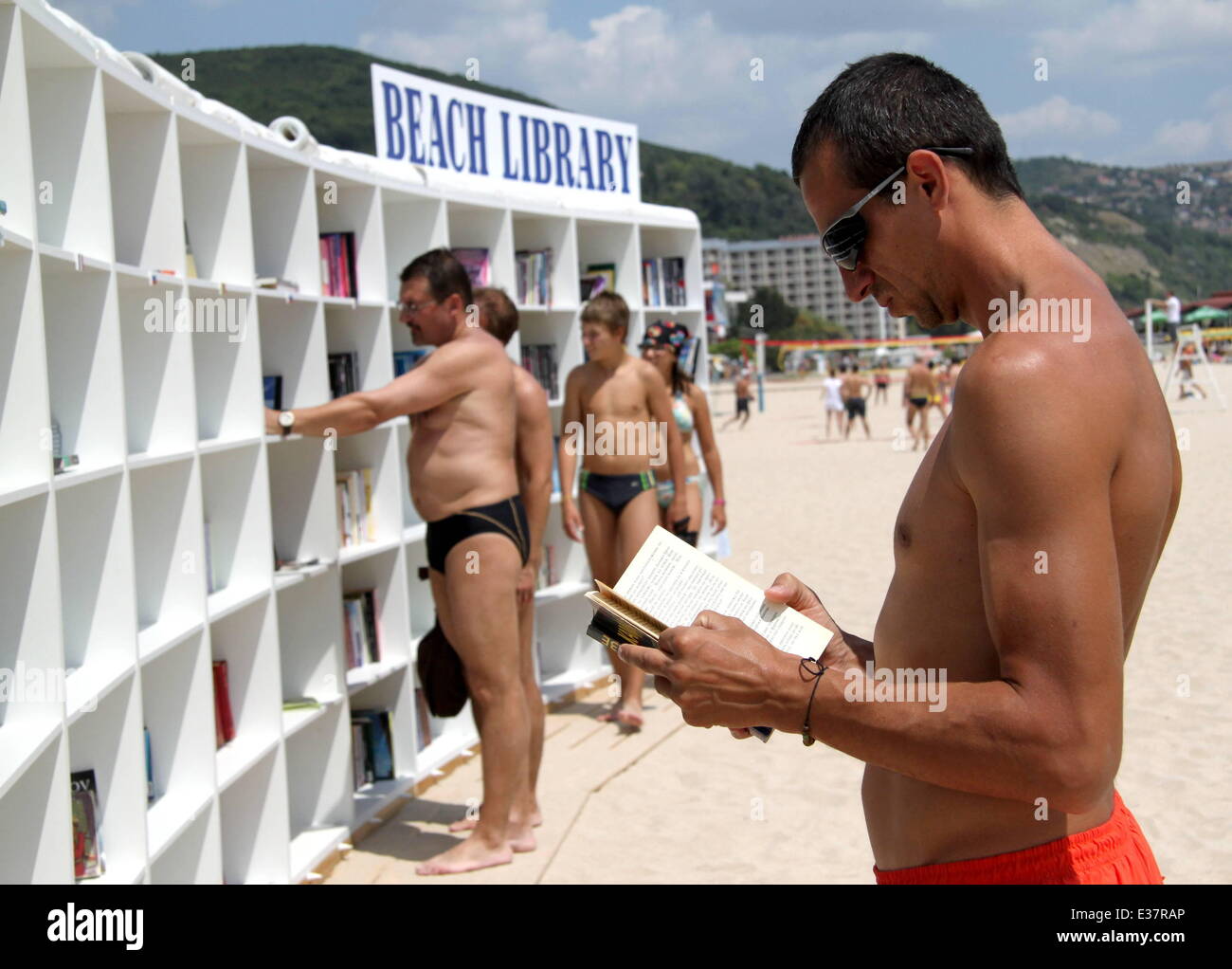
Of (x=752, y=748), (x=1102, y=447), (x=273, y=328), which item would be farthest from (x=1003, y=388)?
(x=752, y=748)

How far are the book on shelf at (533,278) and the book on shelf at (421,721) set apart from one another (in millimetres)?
2360

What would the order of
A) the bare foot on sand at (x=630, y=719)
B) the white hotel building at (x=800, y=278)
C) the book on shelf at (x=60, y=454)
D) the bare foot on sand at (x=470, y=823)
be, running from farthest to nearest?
the white hotel building at (x=800, y=278) < the bare foot on sand at (x=630, y=719) < the bare foot on sand at (x=470, y=823) < the book on shelf at (x=60, y=454)

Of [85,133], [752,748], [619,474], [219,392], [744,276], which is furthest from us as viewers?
[744,276]

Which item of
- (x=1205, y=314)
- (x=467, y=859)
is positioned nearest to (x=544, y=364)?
(x=467, y=859)

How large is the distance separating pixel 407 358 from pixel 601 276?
2.04 metres

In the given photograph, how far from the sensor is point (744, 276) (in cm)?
16800

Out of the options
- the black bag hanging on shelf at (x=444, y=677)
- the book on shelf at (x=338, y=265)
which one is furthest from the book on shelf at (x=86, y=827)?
the book on shelf at (x=338, y=265)

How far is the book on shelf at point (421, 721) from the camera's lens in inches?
232

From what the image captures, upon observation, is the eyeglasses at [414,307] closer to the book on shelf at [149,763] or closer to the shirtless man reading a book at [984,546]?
the book on shelf at [149,763]

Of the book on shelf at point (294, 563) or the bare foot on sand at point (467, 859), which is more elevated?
the book on shelf at point (294, 563)

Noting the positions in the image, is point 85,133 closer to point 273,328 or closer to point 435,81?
point 273,328

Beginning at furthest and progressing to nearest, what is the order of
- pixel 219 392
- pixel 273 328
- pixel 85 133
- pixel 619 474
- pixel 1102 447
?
pixel 619 474, pixel 273 328, pixel 219 392, pixel 85 133, pixel 1102 447

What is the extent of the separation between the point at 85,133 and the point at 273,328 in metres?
1.89

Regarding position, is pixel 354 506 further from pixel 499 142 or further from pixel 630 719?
pixel 499 142
